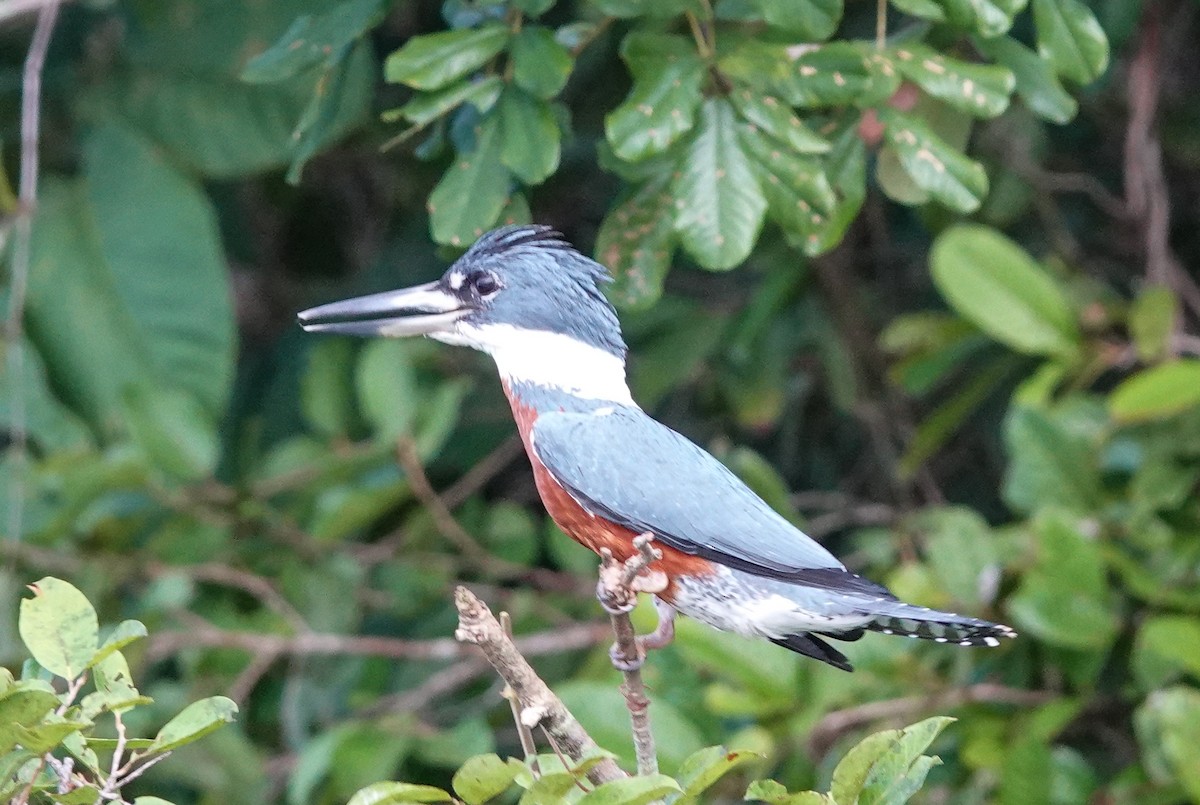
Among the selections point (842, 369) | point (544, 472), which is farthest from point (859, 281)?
point (544, 472)

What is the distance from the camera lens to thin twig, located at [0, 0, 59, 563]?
304cm

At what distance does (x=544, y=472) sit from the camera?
203 cm

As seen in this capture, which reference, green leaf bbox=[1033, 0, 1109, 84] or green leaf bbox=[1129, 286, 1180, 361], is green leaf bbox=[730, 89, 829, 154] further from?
green leaf bbox=[1129, 286, 1180, 361]

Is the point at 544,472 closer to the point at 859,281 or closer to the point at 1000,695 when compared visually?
the point at 1000,695

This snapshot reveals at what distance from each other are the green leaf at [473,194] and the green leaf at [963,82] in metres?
0.67

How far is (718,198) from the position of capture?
2359 mm

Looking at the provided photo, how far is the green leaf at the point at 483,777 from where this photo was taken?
1605 mm

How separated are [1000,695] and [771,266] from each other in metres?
1.31

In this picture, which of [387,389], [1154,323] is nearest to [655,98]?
[387,389]

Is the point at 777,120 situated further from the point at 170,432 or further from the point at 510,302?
the point at 170,432

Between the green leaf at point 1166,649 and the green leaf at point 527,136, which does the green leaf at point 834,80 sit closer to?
the green leaf at point 527,136

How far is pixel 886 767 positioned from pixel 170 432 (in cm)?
224

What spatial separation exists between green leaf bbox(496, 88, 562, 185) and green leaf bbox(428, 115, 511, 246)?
3cm

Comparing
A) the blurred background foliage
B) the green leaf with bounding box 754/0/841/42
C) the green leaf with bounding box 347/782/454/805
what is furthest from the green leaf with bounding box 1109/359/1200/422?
the green leaf with bounding box 347/782/454/805
